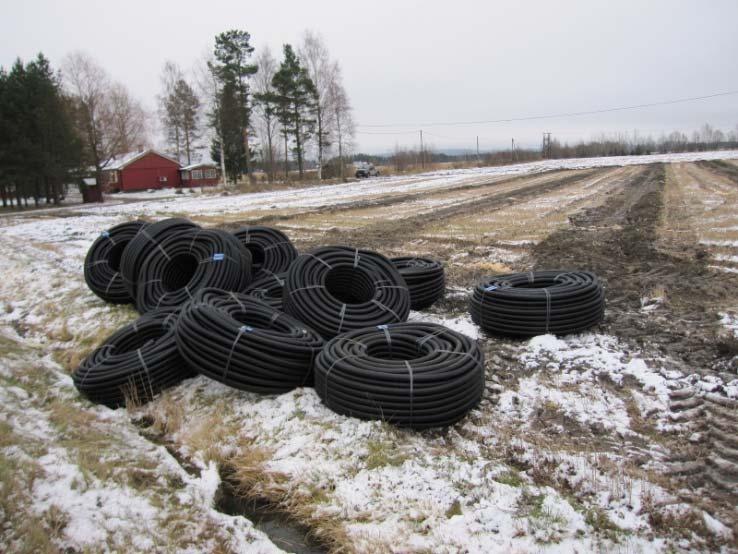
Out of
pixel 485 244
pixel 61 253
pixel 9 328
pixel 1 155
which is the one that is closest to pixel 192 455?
pixel 9 328

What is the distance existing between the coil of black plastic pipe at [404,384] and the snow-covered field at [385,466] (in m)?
0.12

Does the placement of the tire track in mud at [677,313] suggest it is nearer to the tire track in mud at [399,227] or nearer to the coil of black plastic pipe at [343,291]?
the coil of black plastic pipe at [343,291]

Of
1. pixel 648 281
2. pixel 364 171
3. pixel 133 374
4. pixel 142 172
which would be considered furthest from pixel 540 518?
pixel 142 172

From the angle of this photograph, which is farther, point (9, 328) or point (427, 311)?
point (9, 328)

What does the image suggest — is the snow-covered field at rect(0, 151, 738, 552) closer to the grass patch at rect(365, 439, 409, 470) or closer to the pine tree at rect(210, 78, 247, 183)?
the grass patch at rect(365, 439, 409, 470)

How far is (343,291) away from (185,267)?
2.37 metres

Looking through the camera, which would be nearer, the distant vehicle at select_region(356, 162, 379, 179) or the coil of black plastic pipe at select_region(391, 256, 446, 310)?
the coil of black plastic pipe at select_region(391, 256, 446, 310)

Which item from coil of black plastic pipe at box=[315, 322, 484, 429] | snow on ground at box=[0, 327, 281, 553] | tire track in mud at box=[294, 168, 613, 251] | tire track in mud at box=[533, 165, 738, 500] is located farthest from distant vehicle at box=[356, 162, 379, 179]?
snow on ground at box=[0, 327, 281, 553]

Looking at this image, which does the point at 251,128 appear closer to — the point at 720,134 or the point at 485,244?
the point at 485,244

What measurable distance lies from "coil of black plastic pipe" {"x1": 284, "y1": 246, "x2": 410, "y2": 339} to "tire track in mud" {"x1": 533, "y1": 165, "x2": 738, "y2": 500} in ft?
7.99

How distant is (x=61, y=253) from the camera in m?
12.1

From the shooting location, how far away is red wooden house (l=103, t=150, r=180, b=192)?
49531 millimetres

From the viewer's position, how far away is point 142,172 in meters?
50.2

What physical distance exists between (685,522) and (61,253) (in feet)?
43.0
